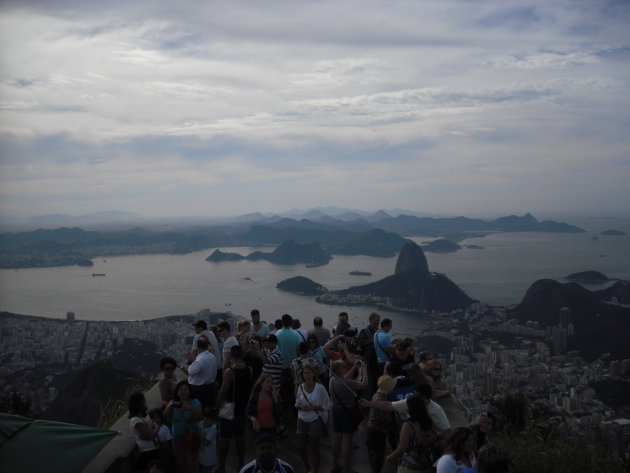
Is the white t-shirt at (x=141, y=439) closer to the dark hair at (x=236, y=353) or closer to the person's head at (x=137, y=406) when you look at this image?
the person's head at (x=137, y=406)

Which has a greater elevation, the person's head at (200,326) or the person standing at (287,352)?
the person's head at (200,326)

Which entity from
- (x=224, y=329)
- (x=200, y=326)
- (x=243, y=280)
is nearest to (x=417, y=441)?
(x=224, y=329)

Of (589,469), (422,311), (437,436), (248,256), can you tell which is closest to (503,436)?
(589,469)

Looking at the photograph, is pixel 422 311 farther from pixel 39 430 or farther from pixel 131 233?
pixel 131 233

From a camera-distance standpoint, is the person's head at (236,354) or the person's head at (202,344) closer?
the person's head at (236,354)

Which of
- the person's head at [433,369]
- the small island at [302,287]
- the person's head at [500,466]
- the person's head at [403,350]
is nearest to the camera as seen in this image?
A: the person's head at [500,466]

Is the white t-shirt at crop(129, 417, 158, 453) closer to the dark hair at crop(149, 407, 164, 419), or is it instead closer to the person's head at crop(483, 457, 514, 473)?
the dark hair at crop(149, 407, 164, 419)

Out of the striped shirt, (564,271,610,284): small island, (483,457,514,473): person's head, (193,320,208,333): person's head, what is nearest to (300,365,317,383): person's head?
the striped shirt

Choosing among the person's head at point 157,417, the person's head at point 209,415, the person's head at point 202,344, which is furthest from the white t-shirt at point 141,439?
the person's head at point 202,344
